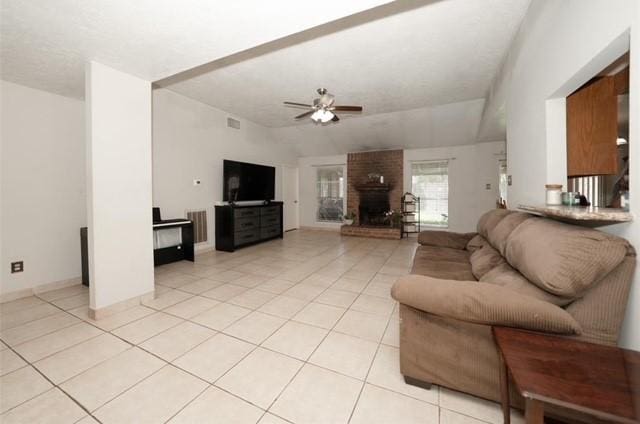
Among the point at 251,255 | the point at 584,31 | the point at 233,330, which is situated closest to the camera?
the point at 584,31

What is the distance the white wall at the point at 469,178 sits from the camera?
6059 millimetres

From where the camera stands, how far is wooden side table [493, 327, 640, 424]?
0.70 metres

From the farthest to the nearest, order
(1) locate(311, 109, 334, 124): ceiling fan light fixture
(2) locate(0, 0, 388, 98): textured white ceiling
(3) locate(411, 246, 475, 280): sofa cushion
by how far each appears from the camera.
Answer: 1. (1) locate(311, 109, 334, 124): ceiling fan light fixture
2. (3) locate(411, 246, 475, 280): sofa cushion
3. (2) locate(0, 0, 388, 98): textured white ceiling

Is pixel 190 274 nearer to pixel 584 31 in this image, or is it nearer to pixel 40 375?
pixel 40 375

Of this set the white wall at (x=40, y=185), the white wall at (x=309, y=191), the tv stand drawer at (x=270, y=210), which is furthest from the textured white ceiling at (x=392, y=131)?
the white wall at (x=40, y=185)

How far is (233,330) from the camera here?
6.79ft

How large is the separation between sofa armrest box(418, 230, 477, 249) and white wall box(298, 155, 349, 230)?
14.6 feet

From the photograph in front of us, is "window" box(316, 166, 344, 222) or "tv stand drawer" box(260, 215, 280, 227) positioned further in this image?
"window" box(316, 166, 344, 222)


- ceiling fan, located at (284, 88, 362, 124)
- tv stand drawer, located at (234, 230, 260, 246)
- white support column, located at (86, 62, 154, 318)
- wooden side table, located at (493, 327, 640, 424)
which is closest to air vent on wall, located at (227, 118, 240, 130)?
tv stand drawer, located at (234, 230, 260, 246)

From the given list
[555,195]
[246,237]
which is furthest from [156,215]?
[555,195]

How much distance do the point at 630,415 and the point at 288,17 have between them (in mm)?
2485

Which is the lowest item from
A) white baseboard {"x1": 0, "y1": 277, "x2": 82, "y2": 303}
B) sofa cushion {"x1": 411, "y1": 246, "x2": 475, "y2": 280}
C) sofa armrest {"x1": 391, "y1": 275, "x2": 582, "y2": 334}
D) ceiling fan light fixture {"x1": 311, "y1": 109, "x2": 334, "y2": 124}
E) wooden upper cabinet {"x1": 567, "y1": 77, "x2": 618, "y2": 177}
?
white baseboard {"x1": 0, "y1": 277, "x2": 82, "y2": 303}

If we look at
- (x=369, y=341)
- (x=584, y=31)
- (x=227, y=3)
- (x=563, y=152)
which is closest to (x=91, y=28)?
(x=227, y=3)

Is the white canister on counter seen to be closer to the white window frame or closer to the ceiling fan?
the ceiling fan
